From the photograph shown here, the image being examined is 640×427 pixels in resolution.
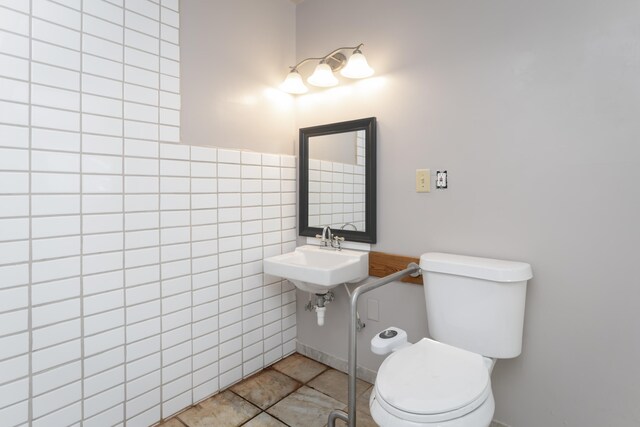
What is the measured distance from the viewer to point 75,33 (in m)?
1.34

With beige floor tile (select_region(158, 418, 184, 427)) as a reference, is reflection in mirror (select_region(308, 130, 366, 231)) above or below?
above

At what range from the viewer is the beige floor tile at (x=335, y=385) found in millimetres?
1877

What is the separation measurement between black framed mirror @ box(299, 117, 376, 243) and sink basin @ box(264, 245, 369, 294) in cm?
12

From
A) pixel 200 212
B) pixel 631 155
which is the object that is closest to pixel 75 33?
pixel 200 212

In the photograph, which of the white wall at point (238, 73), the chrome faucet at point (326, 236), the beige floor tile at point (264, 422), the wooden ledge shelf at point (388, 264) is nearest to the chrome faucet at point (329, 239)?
the chrome faucet at point (326, 236)

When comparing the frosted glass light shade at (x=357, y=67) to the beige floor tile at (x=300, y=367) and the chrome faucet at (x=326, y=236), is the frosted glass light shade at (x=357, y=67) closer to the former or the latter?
the chrome faucet at (x=326, y=236)

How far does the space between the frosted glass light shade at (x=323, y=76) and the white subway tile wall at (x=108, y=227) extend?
2.07 feet

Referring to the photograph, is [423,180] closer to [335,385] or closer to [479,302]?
[479,302]

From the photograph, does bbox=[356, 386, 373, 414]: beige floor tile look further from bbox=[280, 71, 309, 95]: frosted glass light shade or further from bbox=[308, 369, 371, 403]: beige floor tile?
bbox=[280, 71, 309, 95]: frosted glass light shade

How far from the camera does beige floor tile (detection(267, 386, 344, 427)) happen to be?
1.67 m

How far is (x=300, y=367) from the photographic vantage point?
2.17 m

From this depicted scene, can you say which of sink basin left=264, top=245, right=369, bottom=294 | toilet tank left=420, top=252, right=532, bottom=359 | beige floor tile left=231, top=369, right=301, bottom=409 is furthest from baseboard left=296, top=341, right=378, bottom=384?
toilet tank left=420, top=252, right=532, bottom=359

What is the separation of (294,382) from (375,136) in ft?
5.01

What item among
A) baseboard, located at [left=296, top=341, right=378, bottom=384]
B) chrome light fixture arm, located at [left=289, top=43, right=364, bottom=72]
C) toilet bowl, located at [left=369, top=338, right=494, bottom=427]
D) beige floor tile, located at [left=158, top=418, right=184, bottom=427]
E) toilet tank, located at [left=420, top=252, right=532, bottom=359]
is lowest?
beige floor tile, located at [left=158, top=418, right=184, bottom=427]
